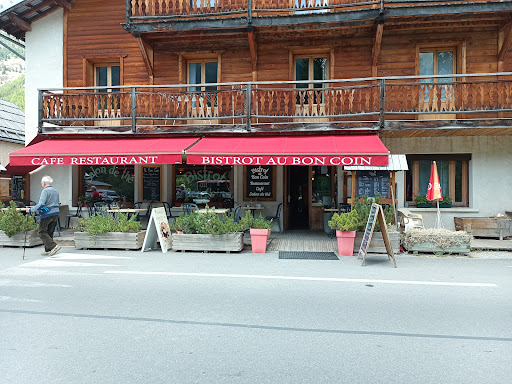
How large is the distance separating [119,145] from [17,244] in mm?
3740

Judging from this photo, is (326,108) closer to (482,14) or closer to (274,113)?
(274,113)

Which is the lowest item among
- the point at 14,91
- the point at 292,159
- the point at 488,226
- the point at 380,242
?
the point at 380,242

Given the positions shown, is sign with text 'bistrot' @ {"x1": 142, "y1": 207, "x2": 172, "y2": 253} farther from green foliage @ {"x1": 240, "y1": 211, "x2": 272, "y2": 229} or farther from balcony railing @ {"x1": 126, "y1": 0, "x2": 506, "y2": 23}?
balcony railing @ {"x1": 126, "y1": 0, "x2": 506, "y2": 23}

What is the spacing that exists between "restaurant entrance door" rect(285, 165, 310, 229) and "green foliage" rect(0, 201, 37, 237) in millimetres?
8127

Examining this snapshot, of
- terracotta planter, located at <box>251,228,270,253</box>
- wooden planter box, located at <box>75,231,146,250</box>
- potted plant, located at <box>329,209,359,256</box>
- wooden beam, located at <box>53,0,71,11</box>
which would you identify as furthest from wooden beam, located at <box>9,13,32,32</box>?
potted plant, located at <box>329,209,359,256</box>

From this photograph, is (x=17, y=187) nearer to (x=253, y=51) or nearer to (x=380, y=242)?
(x=253, y=51)

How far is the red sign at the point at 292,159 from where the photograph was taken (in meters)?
9.48

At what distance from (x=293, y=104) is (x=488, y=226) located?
6.55 metres

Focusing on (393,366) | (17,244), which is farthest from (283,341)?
(17,244)

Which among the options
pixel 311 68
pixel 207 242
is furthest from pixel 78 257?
pixel 311 68

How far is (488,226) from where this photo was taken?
11.2 meters

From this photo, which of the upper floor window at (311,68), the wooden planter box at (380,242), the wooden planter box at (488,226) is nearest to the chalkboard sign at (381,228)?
the wooden planter box at (380,242)

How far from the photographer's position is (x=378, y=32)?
11609mm

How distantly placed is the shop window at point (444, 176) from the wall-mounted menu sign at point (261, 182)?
4.36 m
